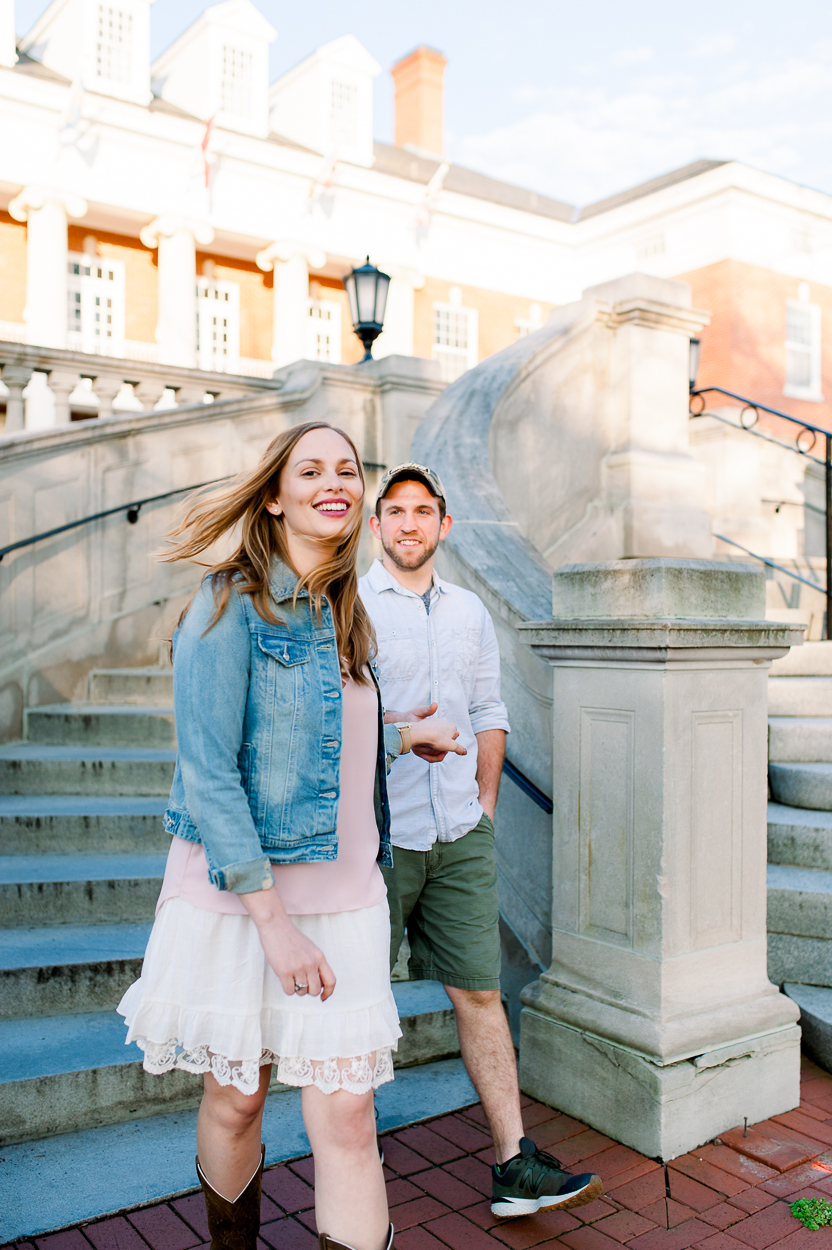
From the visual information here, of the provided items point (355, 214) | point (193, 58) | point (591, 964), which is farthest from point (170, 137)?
point (591, 964)

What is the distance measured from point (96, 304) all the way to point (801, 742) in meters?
18.0

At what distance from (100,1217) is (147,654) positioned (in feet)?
13.2

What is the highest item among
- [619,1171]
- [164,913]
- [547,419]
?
[547,419]

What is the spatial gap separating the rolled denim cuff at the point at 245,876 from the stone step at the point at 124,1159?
51.0 inches

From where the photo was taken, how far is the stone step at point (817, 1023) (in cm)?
324

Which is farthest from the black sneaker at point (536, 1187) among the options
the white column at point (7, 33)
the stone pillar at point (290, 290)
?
the white column at point (7, 33)

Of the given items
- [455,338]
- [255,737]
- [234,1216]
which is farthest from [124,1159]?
[455,338]

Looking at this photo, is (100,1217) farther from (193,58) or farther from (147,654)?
(193,58)

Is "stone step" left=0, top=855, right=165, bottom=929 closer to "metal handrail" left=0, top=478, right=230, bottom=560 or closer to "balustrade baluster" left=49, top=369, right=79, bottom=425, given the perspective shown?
"metal handrail" left=0, top=478, right=230, bottom=560

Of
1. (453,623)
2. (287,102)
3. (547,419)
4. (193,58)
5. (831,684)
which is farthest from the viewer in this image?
(287,102)

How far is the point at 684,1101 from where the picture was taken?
278cm

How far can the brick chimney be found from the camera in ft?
83.3

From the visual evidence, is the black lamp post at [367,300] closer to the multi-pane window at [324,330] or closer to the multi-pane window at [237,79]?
the multi-pane window at [324,330]

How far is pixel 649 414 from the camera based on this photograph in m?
5.66
